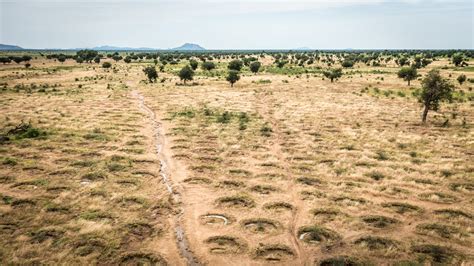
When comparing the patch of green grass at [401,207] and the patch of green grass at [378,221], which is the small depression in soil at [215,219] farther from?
the patch of green grass at [401,207]

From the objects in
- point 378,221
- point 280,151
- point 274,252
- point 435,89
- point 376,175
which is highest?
point 435,89

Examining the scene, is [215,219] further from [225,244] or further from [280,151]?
[280,151]

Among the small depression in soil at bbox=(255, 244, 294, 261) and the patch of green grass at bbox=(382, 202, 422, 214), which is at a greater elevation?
the patch of green grass at bbox=(382, 202, 422, 214)

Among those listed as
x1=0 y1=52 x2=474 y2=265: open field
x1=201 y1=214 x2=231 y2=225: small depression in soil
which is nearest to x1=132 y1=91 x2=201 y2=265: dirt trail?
x1=0 y1=52 x2=474 y2=265: open field

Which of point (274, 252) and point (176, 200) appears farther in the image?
point (176, 200)

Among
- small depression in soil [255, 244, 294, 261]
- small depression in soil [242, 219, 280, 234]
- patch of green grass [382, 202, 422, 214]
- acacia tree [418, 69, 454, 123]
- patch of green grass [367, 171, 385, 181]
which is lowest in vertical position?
small depression in soil [255, 244, 294, 261]

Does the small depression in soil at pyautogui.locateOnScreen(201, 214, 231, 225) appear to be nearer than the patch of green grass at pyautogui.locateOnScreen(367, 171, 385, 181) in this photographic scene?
Yes

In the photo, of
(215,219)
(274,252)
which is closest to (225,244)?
(274,252)

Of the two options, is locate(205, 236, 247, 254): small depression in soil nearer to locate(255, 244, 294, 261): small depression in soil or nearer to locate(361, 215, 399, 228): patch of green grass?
locate(255, 244, 294, 261): small depression in soil

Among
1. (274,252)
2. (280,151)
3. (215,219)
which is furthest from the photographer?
(280,151)
